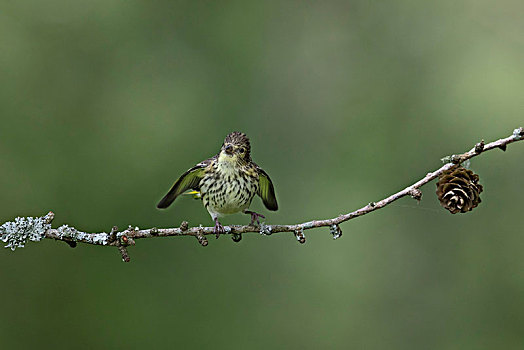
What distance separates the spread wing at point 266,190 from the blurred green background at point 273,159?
1247mm

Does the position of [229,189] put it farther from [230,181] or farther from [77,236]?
[77,236]

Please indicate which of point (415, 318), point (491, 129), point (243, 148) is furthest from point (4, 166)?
point (491, 129)

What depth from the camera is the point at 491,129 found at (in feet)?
13.7

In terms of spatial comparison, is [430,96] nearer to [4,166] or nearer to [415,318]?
[415,318]

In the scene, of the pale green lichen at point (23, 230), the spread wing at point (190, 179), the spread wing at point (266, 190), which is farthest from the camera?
the spread wing at point (266, 190)

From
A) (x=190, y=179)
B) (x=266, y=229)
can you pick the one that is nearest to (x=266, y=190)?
(x=190, y=179)

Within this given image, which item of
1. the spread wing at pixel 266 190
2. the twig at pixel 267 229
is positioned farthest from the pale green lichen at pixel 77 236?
the spread wing at pixel 266 190

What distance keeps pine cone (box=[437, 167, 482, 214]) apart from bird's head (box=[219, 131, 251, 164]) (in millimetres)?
974

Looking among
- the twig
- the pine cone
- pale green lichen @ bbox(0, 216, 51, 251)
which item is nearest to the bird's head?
the twig

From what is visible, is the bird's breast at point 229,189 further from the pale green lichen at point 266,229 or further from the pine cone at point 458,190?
the pine cone at point 458,190

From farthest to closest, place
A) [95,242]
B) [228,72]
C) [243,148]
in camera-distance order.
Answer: [228,72], [243,148], [95,242]

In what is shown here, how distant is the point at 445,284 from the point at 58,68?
110 inches

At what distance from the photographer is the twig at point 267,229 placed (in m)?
1.58

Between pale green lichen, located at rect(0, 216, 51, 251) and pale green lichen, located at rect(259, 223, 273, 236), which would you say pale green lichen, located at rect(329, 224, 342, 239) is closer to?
pale green lichen, located at rect(259, 223, 273, 236)
